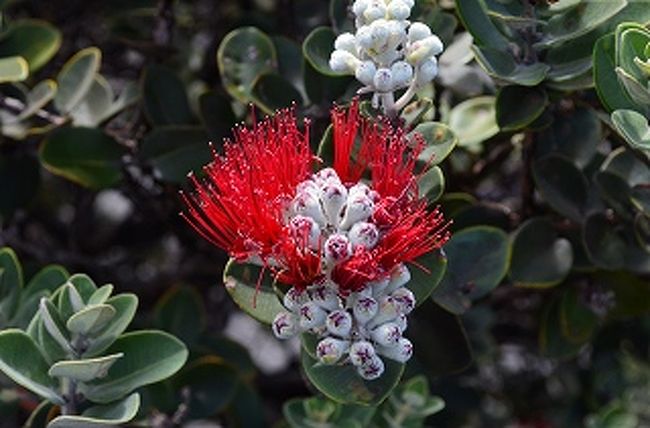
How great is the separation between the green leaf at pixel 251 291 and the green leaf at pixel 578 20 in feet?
1.75

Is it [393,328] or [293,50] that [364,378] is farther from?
[293,50]

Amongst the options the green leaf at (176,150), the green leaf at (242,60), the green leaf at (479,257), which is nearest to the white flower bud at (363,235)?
the green leaf at (479,257)

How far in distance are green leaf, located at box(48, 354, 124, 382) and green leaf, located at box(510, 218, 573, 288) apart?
0.70 metres

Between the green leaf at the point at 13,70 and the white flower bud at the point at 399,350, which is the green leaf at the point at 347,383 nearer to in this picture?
the white flower bud at the point at 399,350

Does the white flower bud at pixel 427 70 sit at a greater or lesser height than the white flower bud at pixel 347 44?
lesser

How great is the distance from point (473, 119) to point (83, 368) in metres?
0.84

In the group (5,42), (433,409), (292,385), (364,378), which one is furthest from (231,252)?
(292,385)

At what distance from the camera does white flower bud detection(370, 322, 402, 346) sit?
1.37 m

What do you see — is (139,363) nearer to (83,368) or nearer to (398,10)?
(83,368)

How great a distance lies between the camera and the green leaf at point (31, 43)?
2123 mm

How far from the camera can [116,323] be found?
5.36 ft

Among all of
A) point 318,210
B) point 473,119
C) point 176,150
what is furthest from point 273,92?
point 318,210

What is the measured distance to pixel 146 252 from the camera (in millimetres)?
2990

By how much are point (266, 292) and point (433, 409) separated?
520 mm
